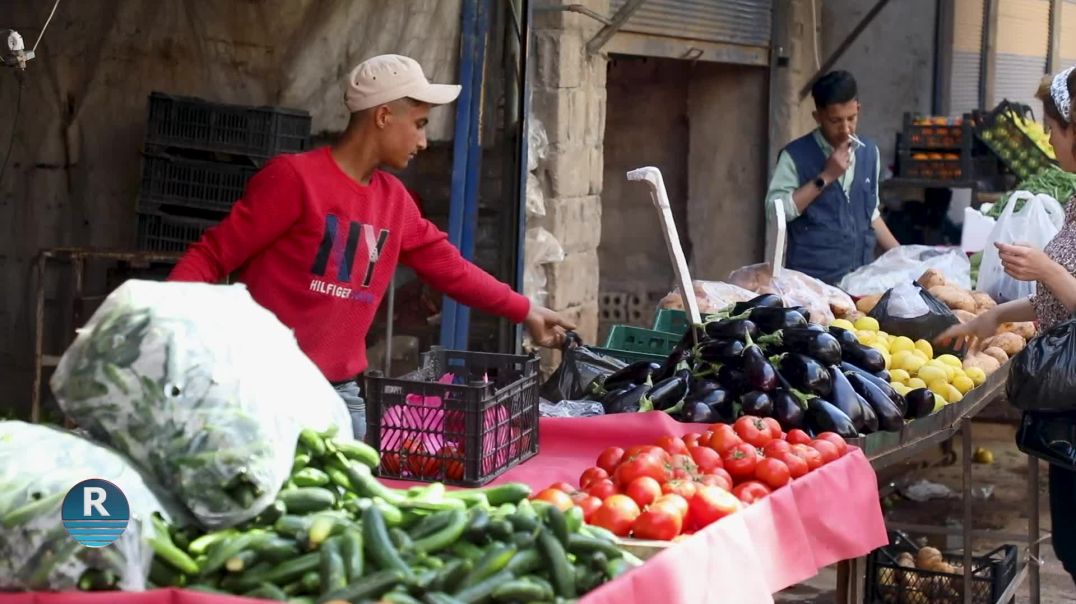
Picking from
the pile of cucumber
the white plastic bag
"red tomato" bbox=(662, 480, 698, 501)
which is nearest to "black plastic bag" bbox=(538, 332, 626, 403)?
"red tomato" bbox=(662, 480, 698, 501)

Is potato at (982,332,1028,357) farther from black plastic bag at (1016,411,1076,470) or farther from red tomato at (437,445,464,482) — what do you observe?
red tomato at (437,445,464,482)

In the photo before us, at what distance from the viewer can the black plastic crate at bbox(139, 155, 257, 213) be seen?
22.6 ft

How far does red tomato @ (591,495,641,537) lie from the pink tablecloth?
0.16 meters

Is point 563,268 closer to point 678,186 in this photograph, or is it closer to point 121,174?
point 121,174

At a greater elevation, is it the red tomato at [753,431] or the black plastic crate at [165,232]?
the black plastic crate at [165,232]

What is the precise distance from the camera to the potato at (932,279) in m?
6.93

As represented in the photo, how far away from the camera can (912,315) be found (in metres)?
6.04

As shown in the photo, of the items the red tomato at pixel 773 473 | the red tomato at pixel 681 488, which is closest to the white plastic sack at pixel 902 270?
the red tomato at pixel 773 473

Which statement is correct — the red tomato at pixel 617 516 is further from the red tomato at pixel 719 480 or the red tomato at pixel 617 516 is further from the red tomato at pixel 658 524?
the red tomato at pixel 719 480

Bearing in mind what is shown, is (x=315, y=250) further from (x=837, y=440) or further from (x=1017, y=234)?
(x=1017, y=234)

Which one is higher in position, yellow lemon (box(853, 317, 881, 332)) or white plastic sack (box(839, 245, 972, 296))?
white plastic sack (box(839, 245, 972, 296))

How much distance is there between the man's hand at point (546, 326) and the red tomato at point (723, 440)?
0.93m

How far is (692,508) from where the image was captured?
3.39 meters

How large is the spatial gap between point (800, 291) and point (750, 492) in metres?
2.70
